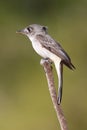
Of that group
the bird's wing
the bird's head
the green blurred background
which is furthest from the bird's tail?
the green blurred background

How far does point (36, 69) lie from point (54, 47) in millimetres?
5077

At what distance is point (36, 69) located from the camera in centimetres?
842

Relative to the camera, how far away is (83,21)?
368 inches

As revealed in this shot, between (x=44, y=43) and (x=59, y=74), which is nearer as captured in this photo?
Result: (x=59, y=74)

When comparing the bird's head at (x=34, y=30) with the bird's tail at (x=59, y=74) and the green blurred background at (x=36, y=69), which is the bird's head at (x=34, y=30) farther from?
the green blurred background at (x=36, y=69)

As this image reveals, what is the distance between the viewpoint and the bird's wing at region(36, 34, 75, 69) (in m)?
3.10

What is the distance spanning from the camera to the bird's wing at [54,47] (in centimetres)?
310

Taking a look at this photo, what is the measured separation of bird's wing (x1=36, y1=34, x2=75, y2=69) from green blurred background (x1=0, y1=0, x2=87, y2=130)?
3815mm

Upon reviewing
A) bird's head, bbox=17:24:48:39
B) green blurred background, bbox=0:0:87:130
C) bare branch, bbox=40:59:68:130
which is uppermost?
green blurred background, bbox=0:0:87:130

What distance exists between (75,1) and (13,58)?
6.48 feet

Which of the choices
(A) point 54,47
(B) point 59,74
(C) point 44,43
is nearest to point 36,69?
(C) point 44,43

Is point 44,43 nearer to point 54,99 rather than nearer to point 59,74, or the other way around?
point 59,74

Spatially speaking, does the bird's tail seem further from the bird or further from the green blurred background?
the green blurred background

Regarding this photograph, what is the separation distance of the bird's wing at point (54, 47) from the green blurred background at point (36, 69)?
381cm
